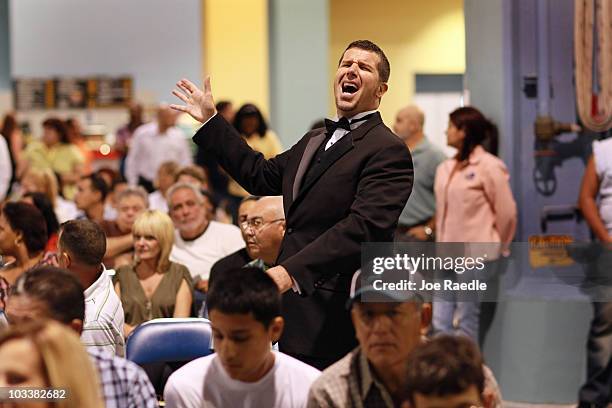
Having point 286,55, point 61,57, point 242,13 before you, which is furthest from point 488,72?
point 61,57

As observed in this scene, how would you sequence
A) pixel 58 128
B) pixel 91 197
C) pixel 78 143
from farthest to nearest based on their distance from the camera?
pixel 78 143, pixel 58 128, pixel 91 197

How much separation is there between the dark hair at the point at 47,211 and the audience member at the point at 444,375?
12.8 feet

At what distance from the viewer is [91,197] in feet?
27.9

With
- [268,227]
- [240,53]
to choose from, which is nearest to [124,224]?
[268,227]

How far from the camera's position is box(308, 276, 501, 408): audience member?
3070 mm

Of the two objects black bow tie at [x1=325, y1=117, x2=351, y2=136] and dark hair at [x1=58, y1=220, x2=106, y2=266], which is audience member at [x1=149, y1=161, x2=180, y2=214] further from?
black bow tie at [x1=325, y1=117, x2=351, y2=136]

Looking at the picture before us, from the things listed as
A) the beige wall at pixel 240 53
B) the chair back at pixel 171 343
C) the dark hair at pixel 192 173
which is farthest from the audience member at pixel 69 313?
the beige wall at pixel 240 53

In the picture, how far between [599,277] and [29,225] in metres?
2.60

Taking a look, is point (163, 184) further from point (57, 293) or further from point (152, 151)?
point (57, 293)

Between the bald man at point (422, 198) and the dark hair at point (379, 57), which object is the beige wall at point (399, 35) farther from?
the dark hair at point (379, 57)

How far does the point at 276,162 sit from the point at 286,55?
8.88 m

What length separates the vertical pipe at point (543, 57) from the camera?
21.5 ft

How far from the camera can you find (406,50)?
13.5 metres

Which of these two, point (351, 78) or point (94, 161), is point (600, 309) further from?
point (94, 161)
